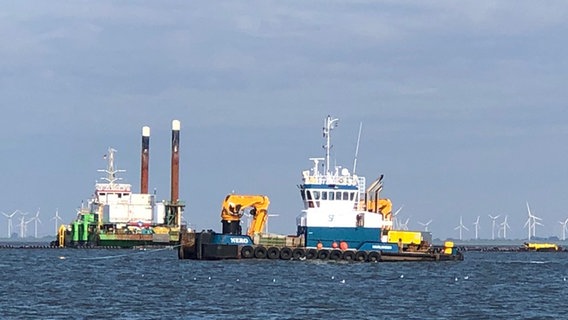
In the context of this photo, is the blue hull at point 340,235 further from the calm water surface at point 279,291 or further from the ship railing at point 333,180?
the ship railing at point 333,180

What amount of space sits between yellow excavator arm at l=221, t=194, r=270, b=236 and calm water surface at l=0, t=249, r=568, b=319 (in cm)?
422

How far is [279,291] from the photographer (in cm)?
7575

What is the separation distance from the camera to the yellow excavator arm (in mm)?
107875

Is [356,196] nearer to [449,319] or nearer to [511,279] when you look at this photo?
[511,279]

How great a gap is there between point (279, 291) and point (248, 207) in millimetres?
33270

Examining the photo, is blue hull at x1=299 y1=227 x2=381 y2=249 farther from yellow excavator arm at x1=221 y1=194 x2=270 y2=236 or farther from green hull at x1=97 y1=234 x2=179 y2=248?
green hull at x1=97 y1=234 x2=179 y2=248

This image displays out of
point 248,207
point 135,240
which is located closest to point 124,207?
point 135,240

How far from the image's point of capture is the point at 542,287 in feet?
286

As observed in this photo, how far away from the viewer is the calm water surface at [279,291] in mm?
63281

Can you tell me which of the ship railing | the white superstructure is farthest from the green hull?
the ship railing

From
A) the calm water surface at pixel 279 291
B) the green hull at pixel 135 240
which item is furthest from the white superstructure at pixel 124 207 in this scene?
the calm water surface at pixel 279 291

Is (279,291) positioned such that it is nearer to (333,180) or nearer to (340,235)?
(333,180)

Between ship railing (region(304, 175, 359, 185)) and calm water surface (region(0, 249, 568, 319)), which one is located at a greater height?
ship railing (region(304, 175, 359, 185))

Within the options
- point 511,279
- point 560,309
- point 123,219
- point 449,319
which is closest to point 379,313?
point 449,319
